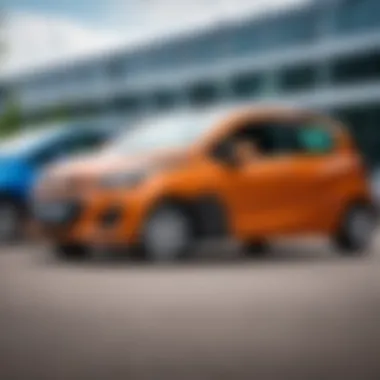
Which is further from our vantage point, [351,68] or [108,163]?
[108,163]

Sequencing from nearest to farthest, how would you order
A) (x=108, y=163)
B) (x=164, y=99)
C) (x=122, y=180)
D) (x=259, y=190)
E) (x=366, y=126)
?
(x=164, y=99)
(x=366, y=126)
(x=122, y=180)
(x=108, y=163)
(x=259, y=190)

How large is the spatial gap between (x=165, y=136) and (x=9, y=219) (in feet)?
5.10

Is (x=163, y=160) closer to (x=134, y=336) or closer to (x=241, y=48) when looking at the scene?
(x=241, y=48)

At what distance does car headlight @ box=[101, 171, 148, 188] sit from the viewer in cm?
678

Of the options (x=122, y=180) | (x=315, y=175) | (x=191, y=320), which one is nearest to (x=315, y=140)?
(x=315, y=175)

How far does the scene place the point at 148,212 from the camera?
22.5 feet

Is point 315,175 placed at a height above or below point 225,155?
below

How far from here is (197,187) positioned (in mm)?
6969

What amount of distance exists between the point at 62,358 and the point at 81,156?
2927 millimetres

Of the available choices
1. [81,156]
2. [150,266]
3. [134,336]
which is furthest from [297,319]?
[81,156]

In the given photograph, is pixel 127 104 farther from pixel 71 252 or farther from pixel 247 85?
pixel 71 252

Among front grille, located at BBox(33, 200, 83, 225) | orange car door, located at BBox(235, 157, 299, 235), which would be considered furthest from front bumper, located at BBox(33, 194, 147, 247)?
orange car door, located at BBox(235, 157, 299, 235)

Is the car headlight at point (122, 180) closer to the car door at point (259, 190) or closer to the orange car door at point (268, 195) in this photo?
the car door at point (259, 190)

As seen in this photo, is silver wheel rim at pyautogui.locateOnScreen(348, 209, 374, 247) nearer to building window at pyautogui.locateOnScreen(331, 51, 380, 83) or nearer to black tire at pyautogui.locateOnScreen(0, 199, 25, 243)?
building window at pyautogui.locateOnScreen(331, 51, 380, 83)
